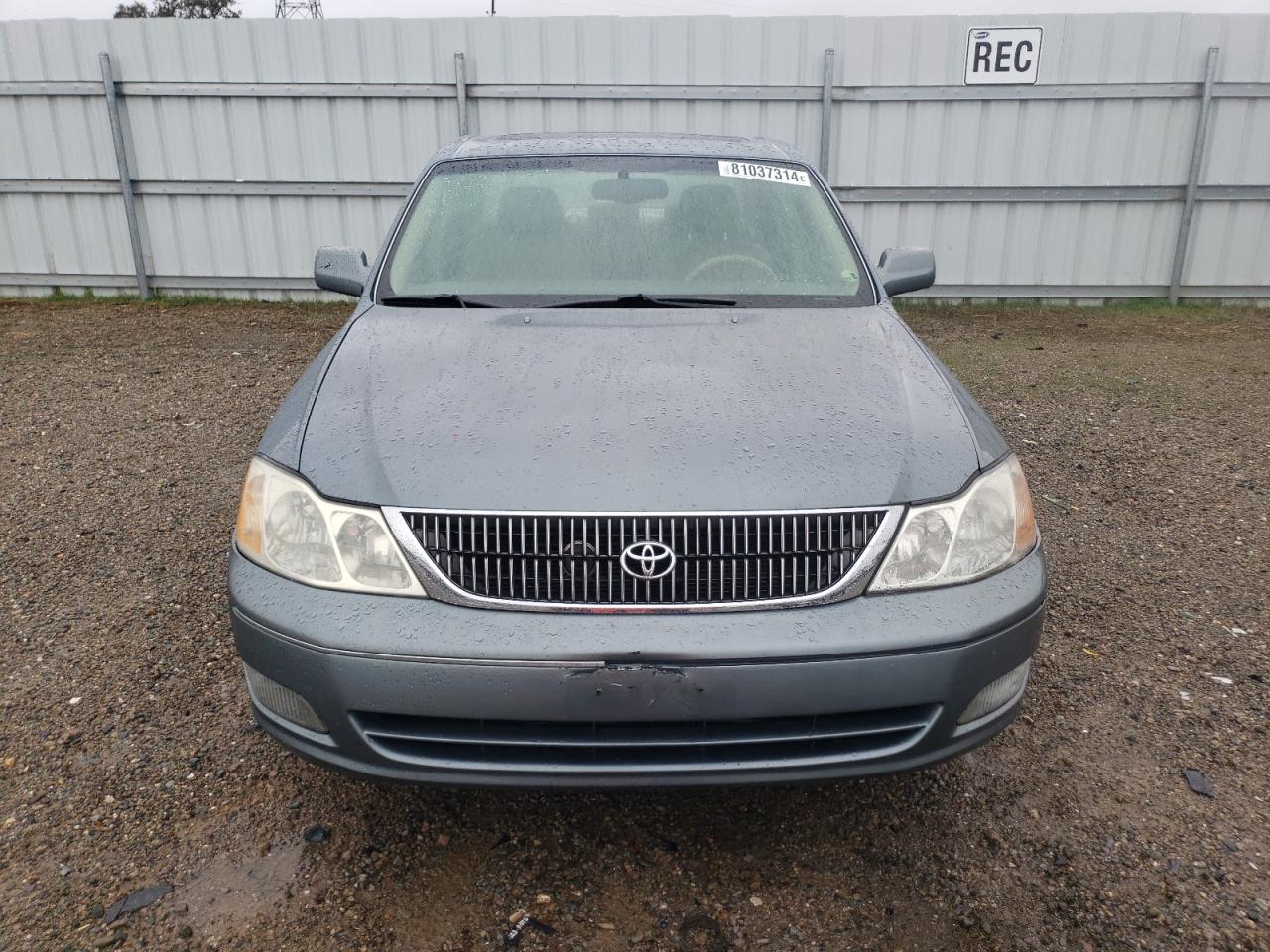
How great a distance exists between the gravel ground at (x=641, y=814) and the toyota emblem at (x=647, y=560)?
0.74 m

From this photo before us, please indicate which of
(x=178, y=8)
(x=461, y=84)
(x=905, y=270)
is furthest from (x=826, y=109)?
(x=178, y=8)

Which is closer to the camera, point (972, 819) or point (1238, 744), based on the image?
point (972, 819)

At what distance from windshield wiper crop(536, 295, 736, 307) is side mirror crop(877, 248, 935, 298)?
713 mm

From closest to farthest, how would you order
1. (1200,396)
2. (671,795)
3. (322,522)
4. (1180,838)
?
(322,522)
(1180,838)
(671,795)
(1200,396)

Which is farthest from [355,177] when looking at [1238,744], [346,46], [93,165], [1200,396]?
[1238,744]

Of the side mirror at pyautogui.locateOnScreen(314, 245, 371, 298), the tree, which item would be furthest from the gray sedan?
the tree

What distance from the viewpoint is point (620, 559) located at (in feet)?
6.09

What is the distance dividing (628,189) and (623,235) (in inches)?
9.7

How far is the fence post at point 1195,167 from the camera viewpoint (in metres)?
8.30

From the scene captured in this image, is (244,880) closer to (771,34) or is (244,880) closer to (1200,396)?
(1200,396)

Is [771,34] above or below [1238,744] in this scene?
above

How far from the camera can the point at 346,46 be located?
27.9 ft

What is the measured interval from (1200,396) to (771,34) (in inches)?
187

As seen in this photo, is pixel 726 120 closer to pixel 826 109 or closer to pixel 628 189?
pixel 826 109
